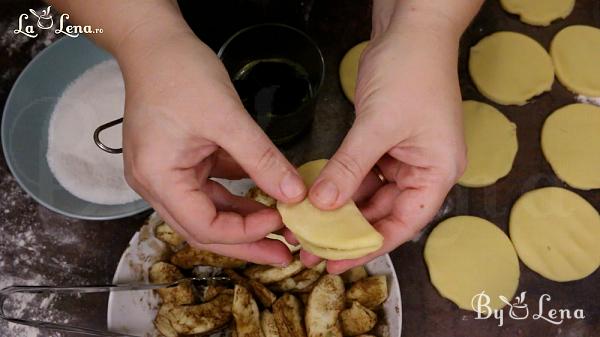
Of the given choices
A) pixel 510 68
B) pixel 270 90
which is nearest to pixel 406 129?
pixel 270 90

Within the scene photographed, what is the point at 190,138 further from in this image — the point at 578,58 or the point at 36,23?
the point at 578,58

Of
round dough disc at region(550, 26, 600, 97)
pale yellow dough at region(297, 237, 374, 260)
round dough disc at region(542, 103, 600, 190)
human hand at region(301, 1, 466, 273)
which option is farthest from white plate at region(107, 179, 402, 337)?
round dough disc at region(550, 26, 600, 97)

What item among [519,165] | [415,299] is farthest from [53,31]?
[519,165]

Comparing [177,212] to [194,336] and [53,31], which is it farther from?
[53,31]

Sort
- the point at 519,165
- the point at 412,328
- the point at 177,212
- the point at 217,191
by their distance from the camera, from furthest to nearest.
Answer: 1. the point at 519,165
2. the point at 412,328
3. the point at 217,191
4. the point at 177,212

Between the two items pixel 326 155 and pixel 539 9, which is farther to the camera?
pixel 539 9

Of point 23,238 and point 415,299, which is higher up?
point 23,238

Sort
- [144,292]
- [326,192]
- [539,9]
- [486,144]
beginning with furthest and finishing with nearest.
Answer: [539,9] < [486,144] < [144,292] < [326,192]

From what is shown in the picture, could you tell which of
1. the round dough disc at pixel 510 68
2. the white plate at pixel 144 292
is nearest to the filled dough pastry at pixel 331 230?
the white plate at pixel 144 292
